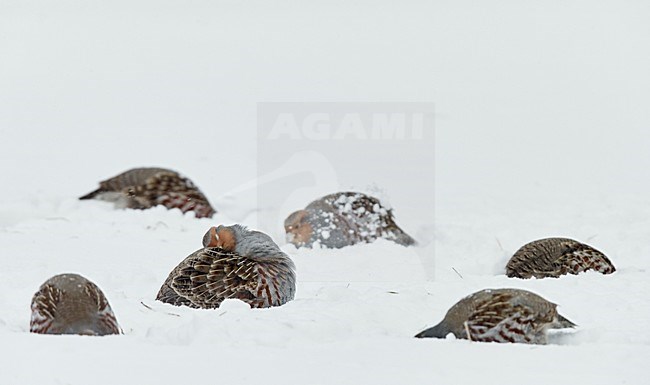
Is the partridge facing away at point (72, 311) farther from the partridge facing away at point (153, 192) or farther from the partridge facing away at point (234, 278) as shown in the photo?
the partridge facing away at point (153, 192)

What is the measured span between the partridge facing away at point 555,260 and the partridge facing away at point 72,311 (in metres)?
2.83

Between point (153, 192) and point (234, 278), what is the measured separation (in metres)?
2.80

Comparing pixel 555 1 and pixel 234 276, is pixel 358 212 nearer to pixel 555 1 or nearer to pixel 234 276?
pixel 234 276

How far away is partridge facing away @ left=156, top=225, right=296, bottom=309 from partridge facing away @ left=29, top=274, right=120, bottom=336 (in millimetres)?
806

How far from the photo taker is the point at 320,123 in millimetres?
11359

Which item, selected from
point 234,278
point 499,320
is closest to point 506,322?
point 499,320

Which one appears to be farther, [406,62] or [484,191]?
[406,62]

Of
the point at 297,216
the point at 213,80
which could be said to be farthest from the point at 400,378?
the point at 213,80

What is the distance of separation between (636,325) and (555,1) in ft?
37.5

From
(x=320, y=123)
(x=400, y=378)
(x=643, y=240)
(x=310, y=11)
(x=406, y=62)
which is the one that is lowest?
(x=400, y=378)

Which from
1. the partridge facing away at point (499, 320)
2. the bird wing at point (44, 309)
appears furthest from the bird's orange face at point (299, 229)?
the bird wing at point (44, 309)

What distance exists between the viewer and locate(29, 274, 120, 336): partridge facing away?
4.62 m

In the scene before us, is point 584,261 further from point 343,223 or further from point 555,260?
point 343,223

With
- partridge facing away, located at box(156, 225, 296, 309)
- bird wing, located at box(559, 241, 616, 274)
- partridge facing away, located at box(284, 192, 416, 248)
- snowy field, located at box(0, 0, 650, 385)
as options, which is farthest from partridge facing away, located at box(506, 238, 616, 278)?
partridge facing away, located at box(156, 225, 296, 309)
